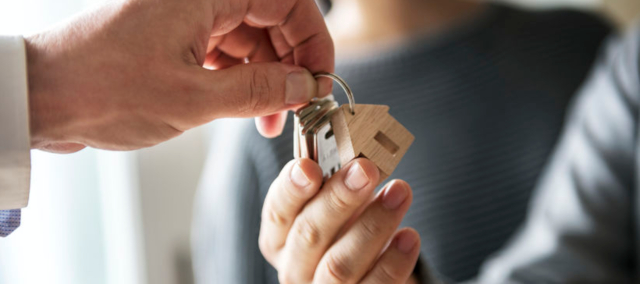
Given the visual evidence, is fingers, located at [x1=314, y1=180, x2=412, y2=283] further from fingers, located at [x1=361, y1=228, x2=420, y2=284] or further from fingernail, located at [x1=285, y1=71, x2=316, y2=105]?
fingernail, located at [x1=285, y1=71, x2=316, y2=105]

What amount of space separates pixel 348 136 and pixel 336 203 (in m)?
0.06

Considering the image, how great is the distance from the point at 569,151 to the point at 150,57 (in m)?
0.84

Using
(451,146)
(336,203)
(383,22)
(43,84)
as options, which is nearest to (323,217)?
(336,203)

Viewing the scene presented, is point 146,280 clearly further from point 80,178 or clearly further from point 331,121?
point 331,121

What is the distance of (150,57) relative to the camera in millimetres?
406

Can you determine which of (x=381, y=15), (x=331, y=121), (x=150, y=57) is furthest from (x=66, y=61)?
(x=381, y=15)

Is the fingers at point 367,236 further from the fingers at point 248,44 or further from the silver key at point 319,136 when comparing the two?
the fingers at point 248,44

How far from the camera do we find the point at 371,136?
1.54 feet

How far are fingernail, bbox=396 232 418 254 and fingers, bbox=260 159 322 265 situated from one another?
94 mm

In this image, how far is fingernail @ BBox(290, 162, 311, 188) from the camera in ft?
1.49

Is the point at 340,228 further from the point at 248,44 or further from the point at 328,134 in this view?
the point at 248,44

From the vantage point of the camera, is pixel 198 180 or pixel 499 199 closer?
pixel 499 199

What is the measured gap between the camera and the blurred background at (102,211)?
1004 mm

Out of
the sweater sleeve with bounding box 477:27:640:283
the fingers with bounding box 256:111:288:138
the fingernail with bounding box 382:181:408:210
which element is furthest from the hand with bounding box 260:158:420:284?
the sweater sleeve with bounding box 477:27:640:283
